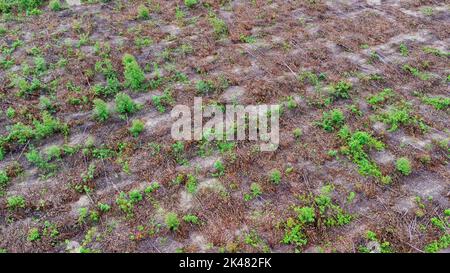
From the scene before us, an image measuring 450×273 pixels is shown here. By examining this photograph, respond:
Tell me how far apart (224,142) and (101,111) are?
2454 mm

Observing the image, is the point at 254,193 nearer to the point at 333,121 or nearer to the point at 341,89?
the point at 333,121

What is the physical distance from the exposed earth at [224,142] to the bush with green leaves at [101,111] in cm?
2

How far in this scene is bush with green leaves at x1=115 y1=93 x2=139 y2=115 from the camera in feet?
25.6

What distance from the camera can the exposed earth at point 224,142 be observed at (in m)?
6.00

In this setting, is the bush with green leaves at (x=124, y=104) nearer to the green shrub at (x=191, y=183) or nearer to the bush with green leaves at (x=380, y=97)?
the green shrub at (x=191, y=183)

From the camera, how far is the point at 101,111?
25.1 ft

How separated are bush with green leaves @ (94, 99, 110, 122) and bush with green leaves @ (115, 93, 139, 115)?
9.6 inches

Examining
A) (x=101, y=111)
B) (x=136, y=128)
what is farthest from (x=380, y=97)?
(x=101, y=111)

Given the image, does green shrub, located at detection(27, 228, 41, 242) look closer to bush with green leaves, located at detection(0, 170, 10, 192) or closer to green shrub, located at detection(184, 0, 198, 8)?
bush with green leaves, located at detection(0, 170, 10, 192)

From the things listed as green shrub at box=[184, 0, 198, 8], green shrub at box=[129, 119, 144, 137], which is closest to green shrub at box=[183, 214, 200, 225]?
green shrub at box=[129, 119, 144, 137]

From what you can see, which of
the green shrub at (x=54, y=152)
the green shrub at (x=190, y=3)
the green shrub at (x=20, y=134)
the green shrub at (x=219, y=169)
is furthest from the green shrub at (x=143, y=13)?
the green shrub at (x=219, y=169)
